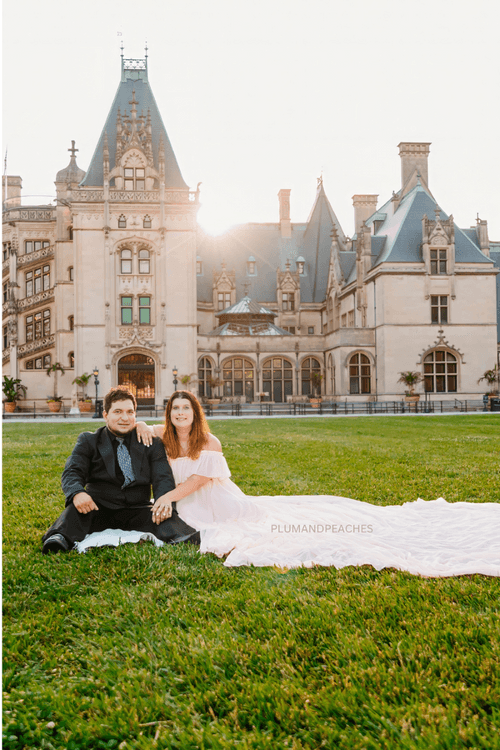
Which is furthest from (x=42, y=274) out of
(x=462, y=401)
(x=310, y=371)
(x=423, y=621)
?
(x=423, y=621)

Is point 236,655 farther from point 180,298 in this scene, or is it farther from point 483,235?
point 483,235

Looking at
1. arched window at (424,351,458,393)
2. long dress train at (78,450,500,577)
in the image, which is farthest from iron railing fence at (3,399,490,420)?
long dress train at (78,450,500,577)

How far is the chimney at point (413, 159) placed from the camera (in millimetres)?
39562

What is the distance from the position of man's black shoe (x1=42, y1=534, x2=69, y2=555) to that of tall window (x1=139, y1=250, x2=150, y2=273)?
32.9 m

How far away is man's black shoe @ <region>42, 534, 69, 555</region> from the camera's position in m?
4.41

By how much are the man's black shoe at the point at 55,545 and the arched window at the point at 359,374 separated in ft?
103

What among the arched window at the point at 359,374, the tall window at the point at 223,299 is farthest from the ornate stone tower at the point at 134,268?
the arched window at the point at 359,374

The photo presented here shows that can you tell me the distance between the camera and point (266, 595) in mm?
3463

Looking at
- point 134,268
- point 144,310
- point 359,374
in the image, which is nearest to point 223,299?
point 144,310

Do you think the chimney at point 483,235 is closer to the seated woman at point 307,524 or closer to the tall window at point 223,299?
the tall window at point 223,299

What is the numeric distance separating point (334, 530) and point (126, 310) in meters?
32.7

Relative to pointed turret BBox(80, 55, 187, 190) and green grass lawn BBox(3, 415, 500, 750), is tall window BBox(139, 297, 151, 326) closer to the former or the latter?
pointed turret BBox(80, 55, 187, 190)

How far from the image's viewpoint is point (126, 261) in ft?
118

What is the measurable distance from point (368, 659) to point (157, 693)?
3.08 ft
